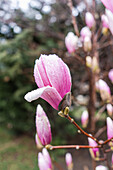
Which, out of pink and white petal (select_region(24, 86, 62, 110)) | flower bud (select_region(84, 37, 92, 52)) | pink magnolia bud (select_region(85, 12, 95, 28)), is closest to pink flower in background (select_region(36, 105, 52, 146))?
pink and white petal (select_region(24, 86, 62, 110))

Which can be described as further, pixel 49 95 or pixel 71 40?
pixel 71 40

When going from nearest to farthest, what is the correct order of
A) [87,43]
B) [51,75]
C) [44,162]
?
[51,75] < [44,162] < [87,43]

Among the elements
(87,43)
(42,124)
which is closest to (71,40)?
(87,43)

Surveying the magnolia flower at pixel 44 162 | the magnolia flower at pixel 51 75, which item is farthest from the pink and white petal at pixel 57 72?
the magnolia flower at pixel 44 162

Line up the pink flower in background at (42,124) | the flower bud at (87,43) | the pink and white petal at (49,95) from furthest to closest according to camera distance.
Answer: the flower bud at (87,43), the pink flower in background at (42,124), the pink and white petal at (49,95)

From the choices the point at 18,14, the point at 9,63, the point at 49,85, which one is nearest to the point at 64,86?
the point at 49,85

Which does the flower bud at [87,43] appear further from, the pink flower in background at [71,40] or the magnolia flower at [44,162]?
the magnolia flower at [44,162]

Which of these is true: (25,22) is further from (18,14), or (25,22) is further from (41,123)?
(41,123)

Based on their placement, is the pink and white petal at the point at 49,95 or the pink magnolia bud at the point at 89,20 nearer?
the pink and white petal at the point at 49,95

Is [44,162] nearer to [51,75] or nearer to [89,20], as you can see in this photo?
[51,75]
